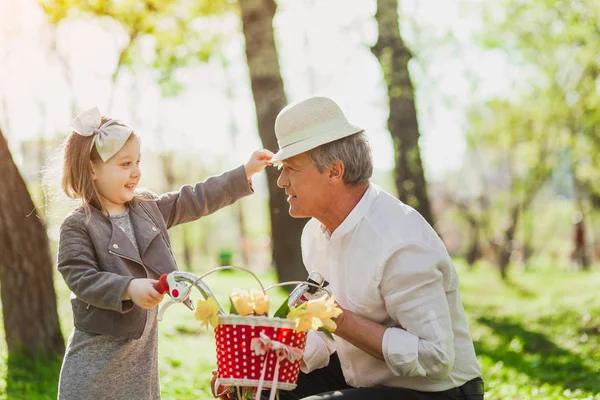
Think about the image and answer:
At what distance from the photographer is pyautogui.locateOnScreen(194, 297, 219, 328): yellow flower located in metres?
2.52

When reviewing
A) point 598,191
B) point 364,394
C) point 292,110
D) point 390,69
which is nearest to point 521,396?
point 364,394

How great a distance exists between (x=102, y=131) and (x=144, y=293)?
87 cm

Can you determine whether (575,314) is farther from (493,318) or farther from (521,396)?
(521,396)

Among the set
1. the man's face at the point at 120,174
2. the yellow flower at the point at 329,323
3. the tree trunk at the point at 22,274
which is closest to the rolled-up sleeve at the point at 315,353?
the yellow flower at the point at 329,323

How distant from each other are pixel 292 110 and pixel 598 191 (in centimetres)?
3127

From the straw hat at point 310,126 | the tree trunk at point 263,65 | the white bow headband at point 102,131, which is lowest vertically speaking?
the straw hat at point 310,126

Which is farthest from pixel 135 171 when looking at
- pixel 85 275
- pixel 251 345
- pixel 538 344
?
pixel 538 344

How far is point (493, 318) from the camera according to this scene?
10602 mm

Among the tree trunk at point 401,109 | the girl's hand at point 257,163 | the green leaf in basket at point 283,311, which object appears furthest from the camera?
the tree trunk at point 401,109

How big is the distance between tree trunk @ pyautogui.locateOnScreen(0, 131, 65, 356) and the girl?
10.3 ft

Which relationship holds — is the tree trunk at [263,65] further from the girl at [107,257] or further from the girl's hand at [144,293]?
the girl's hand at [144,293]

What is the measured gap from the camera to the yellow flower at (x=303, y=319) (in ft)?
8.35

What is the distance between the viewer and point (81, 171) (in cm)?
334

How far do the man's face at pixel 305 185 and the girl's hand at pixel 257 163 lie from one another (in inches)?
21.7
